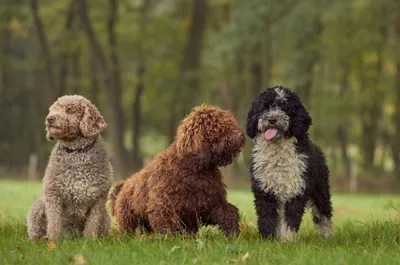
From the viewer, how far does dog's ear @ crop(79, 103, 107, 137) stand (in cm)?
722

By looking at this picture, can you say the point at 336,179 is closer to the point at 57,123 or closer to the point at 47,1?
the point at 47,1

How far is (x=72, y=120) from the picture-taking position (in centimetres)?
723

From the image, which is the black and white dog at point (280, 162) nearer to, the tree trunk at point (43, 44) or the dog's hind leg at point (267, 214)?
the dog's hind leg at point (267, 214)

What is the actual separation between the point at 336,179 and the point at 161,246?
2378 centimetres

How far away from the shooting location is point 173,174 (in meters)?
7.12

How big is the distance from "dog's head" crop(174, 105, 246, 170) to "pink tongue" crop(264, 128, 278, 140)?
0.24 meters

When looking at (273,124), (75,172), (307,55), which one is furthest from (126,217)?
(307,55)

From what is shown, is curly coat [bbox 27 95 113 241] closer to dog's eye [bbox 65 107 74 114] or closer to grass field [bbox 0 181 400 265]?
dog's eye [bbox 65 107 74 114]

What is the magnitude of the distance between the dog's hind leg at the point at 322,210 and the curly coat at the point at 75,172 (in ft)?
7.90

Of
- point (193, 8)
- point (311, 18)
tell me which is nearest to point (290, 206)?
point (311, 18)

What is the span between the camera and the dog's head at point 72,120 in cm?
719

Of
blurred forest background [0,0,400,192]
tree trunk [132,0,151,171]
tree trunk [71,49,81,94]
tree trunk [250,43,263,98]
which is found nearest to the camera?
blurred forest background [0,0,400,192]

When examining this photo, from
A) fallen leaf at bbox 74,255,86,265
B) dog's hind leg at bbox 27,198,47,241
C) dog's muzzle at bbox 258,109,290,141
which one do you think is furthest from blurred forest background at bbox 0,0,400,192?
fallen leaf at bbox 74,255,86,265

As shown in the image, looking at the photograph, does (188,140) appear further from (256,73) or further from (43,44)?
(256,73)
